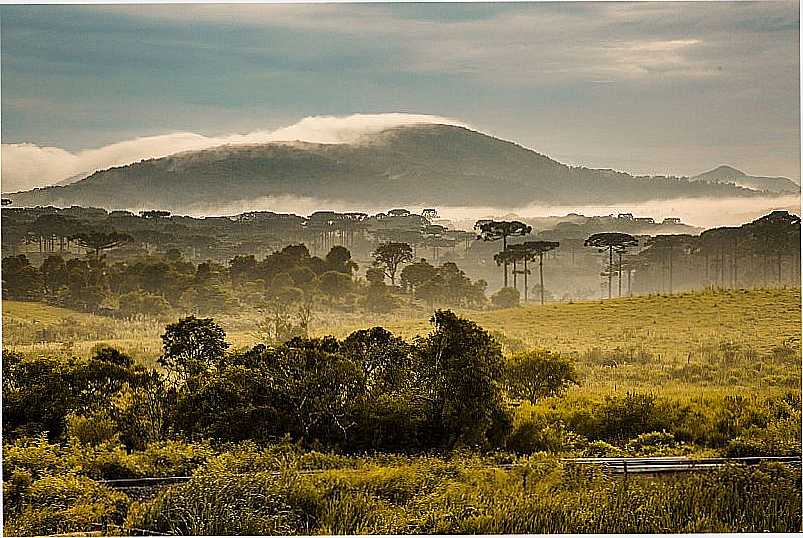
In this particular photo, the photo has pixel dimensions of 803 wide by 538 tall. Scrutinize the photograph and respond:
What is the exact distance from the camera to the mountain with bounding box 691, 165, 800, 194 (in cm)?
534

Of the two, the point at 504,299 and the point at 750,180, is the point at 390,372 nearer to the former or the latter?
the point at 504,299

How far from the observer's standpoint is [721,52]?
532 cm

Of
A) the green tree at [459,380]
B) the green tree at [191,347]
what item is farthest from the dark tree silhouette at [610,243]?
the green tree at [191,347]

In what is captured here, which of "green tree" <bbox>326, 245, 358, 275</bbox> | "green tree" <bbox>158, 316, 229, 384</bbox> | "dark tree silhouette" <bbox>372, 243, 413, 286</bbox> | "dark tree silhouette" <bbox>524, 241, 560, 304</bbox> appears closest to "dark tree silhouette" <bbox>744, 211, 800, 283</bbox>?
"dark tree silhouette" <bbox>524, 241, 560, 304</bbox>

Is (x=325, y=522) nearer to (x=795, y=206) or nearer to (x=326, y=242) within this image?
(x=326, y=242)

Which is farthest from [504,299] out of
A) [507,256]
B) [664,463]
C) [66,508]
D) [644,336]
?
[66,508]

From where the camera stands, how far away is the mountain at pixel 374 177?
5.49 metres

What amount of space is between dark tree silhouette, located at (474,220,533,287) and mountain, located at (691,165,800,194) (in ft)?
3.21

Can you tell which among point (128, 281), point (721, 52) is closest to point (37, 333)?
point (128, 281)

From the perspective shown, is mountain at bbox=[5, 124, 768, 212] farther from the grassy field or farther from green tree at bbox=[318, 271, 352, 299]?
the grassy field

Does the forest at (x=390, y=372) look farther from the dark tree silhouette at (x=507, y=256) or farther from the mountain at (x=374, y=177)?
the mountain at (x=374, y=177)

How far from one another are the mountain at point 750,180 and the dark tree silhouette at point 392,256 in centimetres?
159

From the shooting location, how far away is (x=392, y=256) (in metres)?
5.54

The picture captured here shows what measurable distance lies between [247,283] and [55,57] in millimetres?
1500
